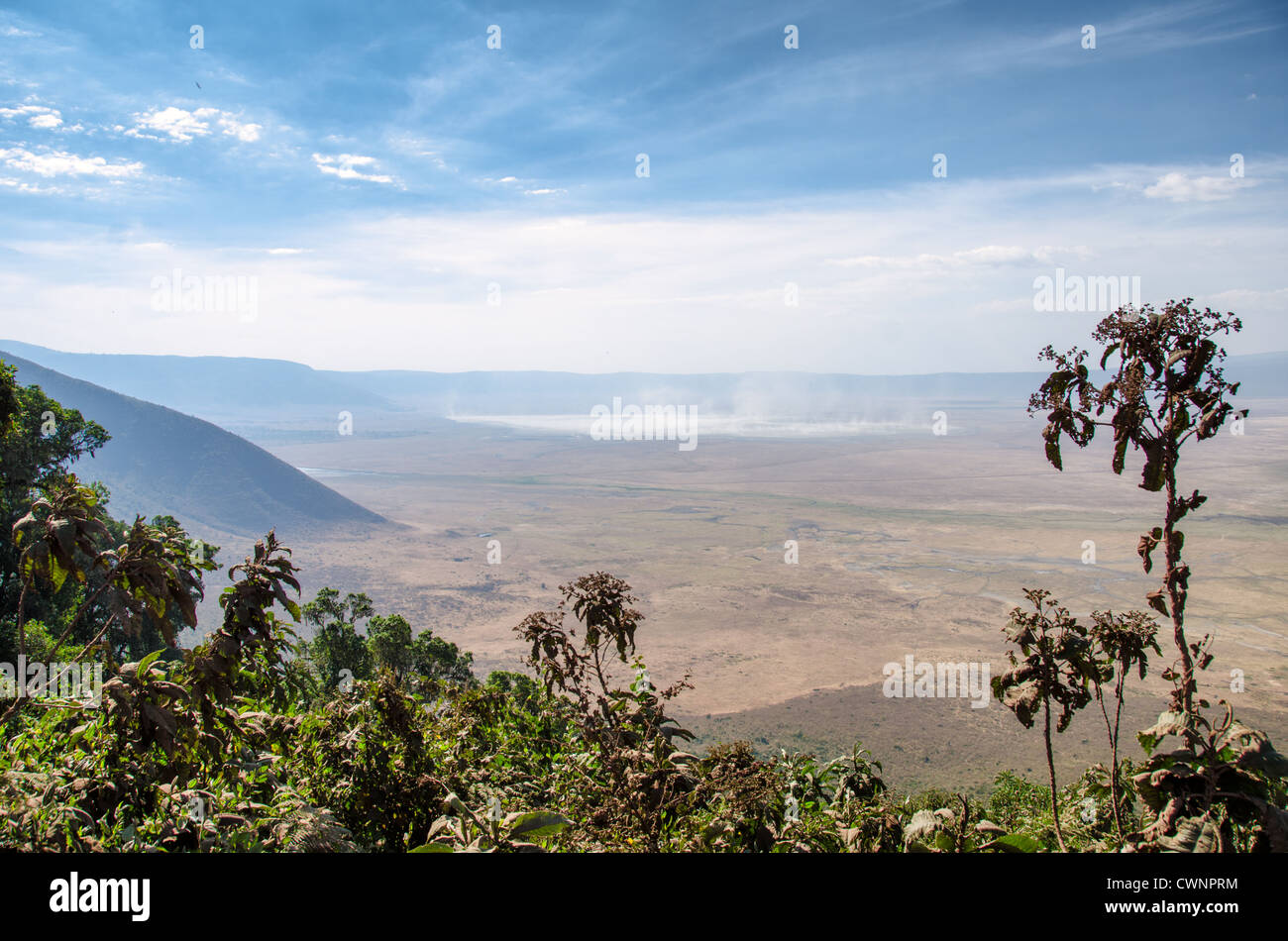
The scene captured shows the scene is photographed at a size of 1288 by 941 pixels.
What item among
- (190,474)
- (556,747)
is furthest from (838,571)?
(190,474)

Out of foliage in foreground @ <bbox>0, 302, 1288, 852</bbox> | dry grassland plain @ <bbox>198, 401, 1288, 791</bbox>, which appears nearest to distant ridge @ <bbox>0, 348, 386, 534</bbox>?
dry grassland plain @ <bbox>198, 401, 1288, 791</bbox>

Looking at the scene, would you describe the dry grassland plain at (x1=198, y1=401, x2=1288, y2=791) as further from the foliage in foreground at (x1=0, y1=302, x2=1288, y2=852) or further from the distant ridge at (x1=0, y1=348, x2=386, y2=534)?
the foliage in foreground at (x1=0, y1=302, x2=1288, y2=852)

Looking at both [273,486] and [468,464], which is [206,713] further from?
[468,464]

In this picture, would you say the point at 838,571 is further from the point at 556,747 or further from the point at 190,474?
the point at 190,474

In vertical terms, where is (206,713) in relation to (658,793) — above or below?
above

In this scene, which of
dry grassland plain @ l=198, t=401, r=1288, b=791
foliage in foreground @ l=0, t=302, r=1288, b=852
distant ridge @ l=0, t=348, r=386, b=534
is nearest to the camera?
foliage in foreground @ l=0, t=302, r=1288, b=852

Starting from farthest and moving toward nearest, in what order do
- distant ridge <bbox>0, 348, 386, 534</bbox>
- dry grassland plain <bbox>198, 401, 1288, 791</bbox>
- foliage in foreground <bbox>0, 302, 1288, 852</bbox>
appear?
distant ridge <bbox>0, 348, 386, 534</bbox>, dry grassland plain <bbox>198, 401, 1288, 791</bbox>, foliage in foreground <bbox>0, 302, 1288, 852</bbox>
